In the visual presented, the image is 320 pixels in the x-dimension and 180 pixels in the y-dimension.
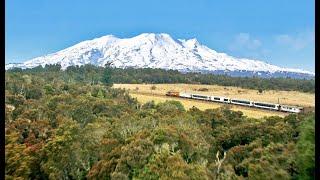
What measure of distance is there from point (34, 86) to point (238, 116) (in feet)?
64.1

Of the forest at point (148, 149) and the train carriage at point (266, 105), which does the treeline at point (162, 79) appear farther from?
the forest at point (148, 149)

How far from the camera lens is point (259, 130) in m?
19.4

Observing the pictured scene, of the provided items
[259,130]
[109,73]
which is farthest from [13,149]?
[109,73]

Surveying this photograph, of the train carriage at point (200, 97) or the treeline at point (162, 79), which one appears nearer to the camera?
the train carriage at point (200, 97)

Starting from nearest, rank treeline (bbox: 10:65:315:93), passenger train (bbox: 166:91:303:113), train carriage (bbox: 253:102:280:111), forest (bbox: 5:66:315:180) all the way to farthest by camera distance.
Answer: forest (bbox: 5:66:315:180) → passenger train (bbox: 166:91:303:113) → train carriage (bbox: 253:102:280:111) → treeline (bbox: 10:65:315:93)

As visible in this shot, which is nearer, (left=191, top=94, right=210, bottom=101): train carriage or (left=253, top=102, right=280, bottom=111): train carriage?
(left=253, top=102, right=280, bottom=111): train carriage

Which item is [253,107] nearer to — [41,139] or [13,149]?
[41,139]

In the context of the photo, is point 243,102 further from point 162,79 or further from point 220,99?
point 162,79

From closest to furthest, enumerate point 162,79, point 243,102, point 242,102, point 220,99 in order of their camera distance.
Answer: point 243,102
point 242,102
point 220,99
point 162,79

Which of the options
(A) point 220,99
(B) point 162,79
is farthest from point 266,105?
(B) point 162,79

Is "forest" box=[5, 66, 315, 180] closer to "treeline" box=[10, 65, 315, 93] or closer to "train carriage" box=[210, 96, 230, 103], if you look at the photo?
"train carriage" box=[210, 96, 230, 103]

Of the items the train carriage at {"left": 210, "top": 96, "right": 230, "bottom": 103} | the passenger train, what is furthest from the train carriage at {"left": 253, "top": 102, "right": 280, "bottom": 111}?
the train carriage at {"left": 210, "top": 96, "right": 230, "bottom": 103}

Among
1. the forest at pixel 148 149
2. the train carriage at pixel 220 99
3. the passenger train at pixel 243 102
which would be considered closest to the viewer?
the forest at pixel 148 149

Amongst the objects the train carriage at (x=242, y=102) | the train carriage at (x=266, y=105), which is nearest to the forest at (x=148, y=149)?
the train carriage at (x=266, y=105)
